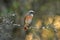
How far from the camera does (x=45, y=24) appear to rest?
212 centimetres

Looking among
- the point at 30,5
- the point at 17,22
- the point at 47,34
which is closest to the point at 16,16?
the point at 17,22

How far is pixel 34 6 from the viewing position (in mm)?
2168

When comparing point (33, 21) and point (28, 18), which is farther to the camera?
point (33, 21)

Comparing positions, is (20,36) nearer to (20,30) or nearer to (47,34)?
(20,30)

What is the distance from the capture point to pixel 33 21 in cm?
210

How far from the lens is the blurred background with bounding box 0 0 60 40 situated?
1.93m

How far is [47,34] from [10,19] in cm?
47

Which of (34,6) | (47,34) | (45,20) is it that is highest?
(34,6)

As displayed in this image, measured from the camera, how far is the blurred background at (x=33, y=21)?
76.2 inches

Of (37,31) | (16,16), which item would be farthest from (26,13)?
(37,31)

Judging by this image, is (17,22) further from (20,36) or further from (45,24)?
(45,24)

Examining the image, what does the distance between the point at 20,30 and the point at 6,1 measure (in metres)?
0.46

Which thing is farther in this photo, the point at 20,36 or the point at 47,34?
the point at 47,34

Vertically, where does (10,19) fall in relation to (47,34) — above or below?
above
